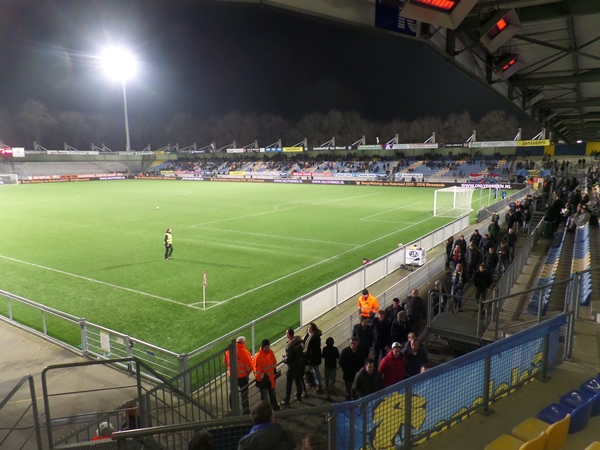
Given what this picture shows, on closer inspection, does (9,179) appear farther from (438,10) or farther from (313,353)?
(438,10)

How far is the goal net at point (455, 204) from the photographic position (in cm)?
3166

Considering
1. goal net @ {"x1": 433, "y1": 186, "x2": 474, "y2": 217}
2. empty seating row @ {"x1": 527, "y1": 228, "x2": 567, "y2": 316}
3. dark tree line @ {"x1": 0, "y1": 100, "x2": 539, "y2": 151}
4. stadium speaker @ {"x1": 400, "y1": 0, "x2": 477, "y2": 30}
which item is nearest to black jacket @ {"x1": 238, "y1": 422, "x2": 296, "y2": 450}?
stadium speaker @ {"x1": 400, "y1": 0, "x2": 477, "y2": 30}

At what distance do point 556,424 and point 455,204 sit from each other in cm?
3311

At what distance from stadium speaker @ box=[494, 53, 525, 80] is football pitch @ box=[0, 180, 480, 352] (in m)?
8.34

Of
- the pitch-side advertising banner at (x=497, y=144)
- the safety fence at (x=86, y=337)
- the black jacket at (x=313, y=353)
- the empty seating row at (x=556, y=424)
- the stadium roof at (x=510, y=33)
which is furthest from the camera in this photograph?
the pitch-side advertising banner at (x=497, y=144)

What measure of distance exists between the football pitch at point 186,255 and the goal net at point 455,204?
102 cm

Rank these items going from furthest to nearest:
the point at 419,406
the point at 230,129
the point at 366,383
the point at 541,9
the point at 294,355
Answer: the point at 230,129 < the point at 294,355 < the point at 541,9 < the point at 366,383 < the point at 419,406

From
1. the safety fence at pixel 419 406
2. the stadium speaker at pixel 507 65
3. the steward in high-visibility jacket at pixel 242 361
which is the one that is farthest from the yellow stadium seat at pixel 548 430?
the stadium speaker at pixel 507 65

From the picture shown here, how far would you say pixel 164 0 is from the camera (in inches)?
187

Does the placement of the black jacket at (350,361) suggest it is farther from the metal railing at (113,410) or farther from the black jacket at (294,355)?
the metal railing at (113,410)

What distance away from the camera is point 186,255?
20391 millimetres

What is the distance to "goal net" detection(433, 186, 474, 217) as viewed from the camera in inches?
1246

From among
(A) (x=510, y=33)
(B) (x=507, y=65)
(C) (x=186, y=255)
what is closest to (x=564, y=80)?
(B) (x=507, y=65)

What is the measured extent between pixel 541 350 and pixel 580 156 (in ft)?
206
